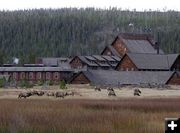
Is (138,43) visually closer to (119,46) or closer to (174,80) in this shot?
(119,46)

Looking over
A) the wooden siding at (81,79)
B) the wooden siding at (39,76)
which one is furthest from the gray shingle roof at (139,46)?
the wooden siding at (81,79)

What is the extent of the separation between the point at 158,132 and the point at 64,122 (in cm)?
312

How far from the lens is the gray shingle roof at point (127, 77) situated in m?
76.1

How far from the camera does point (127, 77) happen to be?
77.0 metres

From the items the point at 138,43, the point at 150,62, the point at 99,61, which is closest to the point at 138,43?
the point at 138,43

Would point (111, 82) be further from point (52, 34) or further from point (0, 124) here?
point (52, 34)

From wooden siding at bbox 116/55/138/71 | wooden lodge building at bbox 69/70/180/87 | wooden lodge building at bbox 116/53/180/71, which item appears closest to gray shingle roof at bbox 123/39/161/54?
wooden siding at bbox 116/55/138/71

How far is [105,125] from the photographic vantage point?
16.7m

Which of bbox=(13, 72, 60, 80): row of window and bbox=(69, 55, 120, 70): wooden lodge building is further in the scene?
bbox=(69, 55, 120, 70): wooden lodge building

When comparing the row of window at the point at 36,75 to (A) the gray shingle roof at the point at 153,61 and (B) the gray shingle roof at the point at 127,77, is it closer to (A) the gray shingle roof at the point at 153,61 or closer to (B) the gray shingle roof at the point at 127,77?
(A) the gray shingle roof at the point at 153,61

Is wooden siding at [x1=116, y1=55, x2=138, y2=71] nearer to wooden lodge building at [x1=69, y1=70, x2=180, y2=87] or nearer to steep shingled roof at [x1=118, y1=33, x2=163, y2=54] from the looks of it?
wooden lodge building at [x1=69, y1=70, x2=180, y2=87]

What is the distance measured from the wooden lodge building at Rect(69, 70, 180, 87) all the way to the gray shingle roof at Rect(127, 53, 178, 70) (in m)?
5.38

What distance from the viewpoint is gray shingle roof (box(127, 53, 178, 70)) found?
85375 millimetres

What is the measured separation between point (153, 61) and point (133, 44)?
884 inches
